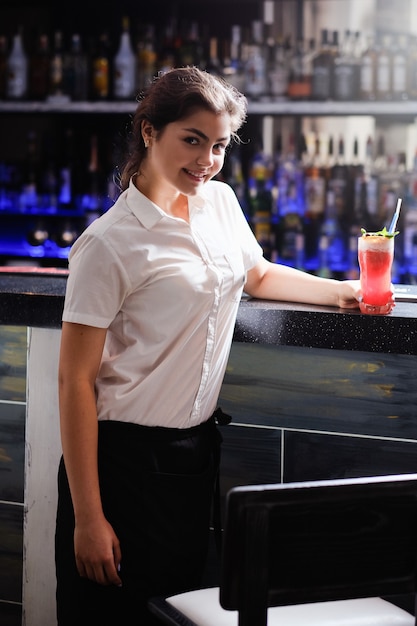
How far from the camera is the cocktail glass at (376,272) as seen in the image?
1562 mm

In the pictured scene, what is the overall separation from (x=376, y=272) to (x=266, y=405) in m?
0.39

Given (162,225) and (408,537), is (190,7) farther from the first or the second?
(408,537)

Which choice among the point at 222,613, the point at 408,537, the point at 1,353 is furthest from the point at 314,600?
the point at 1,353

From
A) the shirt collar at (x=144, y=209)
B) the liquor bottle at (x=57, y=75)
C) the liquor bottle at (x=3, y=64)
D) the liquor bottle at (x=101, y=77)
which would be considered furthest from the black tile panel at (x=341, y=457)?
the liquor bottle at (x=3, y=64)

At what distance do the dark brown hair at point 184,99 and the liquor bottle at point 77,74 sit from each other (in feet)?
7.97

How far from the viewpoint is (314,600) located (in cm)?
99

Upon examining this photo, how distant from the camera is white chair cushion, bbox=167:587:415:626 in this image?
1.27 meters

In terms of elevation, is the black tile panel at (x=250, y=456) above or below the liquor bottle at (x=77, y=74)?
below

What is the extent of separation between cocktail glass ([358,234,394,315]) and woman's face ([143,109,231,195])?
35 cm

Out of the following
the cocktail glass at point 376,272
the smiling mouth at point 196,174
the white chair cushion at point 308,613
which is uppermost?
the smiling mouth at point 196,174

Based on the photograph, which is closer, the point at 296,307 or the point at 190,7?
the point at 296,307

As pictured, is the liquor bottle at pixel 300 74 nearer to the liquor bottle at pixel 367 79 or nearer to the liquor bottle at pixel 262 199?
the liquor bottle at pixel 367 79

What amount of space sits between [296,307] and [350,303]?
110 mm

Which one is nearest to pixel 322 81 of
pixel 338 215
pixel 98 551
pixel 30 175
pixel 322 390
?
pixel 338 215
